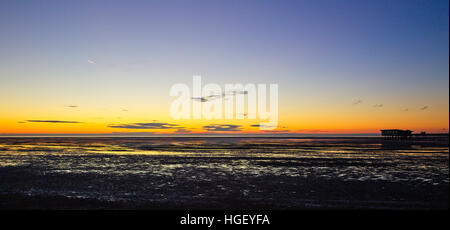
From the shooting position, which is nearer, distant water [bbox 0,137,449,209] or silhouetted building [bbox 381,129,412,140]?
distant water [bbox 0,137,449,209]

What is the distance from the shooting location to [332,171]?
20.6m

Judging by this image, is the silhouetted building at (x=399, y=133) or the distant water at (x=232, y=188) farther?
the silhouetted building at (x=399, y=133)

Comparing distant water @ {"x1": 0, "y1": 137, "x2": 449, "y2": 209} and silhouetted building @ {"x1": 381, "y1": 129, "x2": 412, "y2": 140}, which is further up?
silhouetted building @ {"x1": 381, "y1": 129, "x2": 412, "y2": 140}

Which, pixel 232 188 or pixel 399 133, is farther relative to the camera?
pixel 399 133

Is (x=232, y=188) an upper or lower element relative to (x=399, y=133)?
lower

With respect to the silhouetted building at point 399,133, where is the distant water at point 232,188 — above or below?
below
